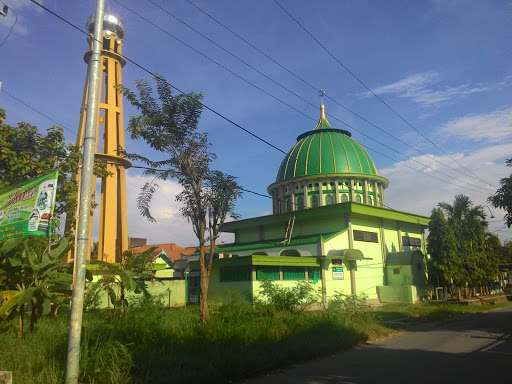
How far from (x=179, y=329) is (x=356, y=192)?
24.0 m

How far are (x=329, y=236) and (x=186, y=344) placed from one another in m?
16.3

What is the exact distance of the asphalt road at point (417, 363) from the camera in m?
7.35

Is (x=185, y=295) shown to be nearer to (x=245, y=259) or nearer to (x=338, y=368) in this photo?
(x=245, y=259)

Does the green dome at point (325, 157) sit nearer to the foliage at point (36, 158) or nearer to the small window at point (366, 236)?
the small window at point (366, 236)

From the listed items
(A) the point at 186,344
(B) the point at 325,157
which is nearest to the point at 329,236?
(B) the point at 325,157

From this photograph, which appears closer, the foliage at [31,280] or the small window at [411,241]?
the foliage at [31,280]

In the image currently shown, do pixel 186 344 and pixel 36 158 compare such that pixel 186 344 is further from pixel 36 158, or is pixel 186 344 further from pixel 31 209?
pixel 36 158

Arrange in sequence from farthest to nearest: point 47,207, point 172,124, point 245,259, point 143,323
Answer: point 245,259
point 172,124
point 143,323
point 47,207

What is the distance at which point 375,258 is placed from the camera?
1081 inches

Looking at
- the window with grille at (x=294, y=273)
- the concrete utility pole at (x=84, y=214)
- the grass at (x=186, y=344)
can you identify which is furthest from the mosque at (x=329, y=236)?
the concrete utility pole at (x=84, y=214)

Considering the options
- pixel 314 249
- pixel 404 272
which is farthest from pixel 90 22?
pixel 404 272

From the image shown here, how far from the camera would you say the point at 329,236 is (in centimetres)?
2423

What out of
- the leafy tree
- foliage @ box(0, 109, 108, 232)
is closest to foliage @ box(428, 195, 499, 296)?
the leafy tree

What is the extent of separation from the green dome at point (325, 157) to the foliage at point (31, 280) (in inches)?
951
